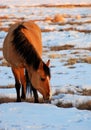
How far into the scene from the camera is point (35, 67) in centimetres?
740

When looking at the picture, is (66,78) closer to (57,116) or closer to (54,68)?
(54,68)

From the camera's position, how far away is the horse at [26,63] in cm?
729

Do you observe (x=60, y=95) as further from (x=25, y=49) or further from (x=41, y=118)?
(x=41, y=118)

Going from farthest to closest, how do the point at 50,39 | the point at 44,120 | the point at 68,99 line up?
the point at 50,39
the point at 68,99
the point at 44,120

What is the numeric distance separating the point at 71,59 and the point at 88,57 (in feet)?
2.15

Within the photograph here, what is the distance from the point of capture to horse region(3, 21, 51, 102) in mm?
7289

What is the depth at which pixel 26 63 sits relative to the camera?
25.3ft

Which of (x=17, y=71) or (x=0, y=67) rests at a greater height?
(x=17, y=71)

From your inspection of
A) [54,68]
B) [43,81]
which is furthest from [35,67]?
[54,68]

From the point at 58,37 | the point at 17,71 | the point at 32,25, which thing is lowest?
the point at 58,37

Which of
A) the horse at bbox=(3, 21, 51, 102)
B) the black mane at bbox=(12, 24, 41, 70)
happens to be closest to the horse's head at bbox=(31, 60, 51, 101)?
the horse at bbox=(3, 21, 51, 102)

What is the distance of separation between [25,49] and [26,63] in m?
0.28

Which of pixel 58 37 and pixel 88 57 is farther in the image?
pixel 58 37

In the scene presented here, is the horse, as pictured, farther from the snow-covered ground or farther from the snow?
the snow
